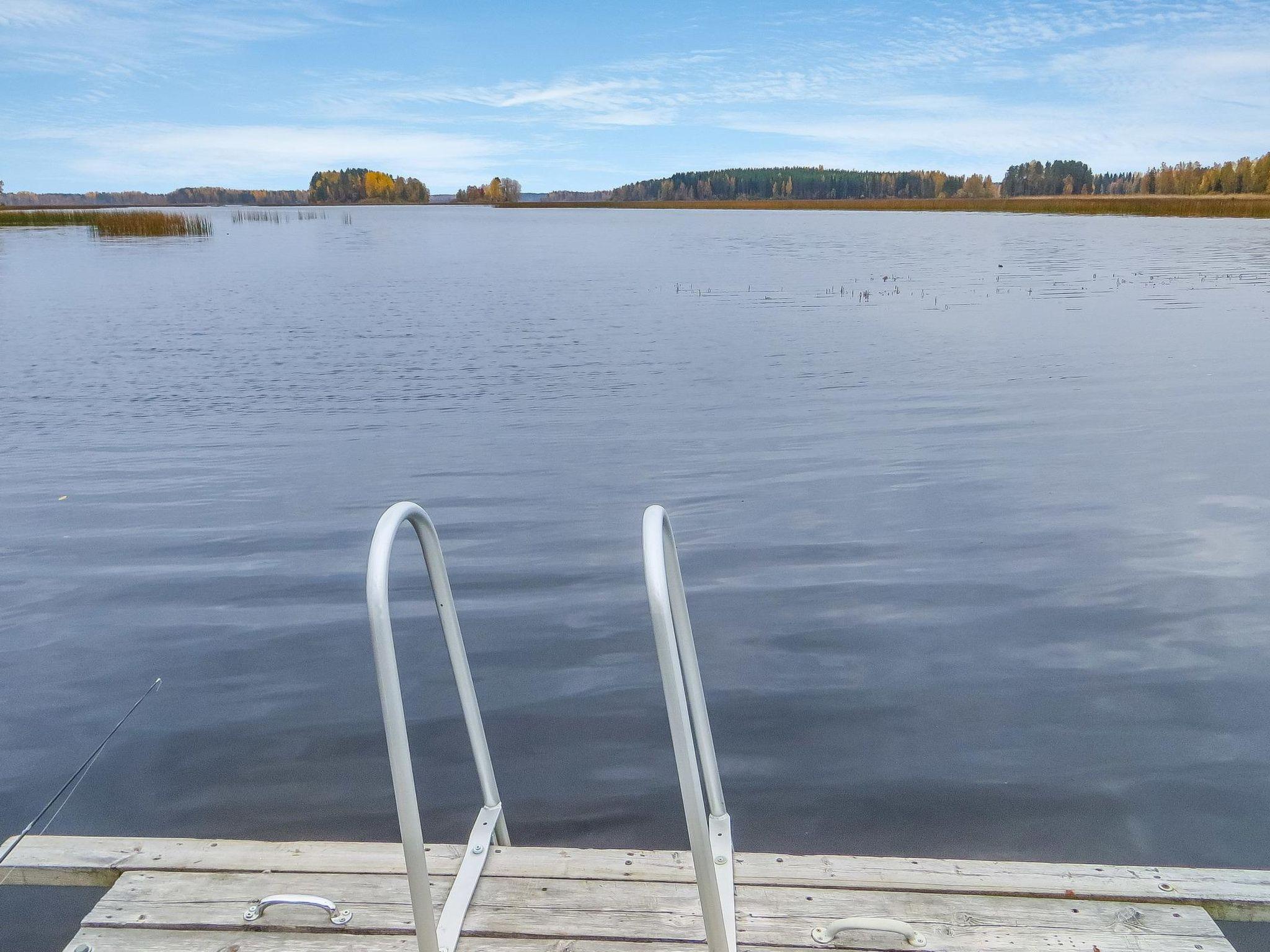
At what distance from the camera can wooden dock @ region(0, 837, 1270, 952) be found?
3479 mm

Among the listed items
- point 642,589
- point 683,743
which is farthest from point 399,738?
point 642,589

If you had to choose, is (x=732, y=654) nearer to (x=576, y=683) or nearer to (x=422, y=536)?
(x=576, y=683)

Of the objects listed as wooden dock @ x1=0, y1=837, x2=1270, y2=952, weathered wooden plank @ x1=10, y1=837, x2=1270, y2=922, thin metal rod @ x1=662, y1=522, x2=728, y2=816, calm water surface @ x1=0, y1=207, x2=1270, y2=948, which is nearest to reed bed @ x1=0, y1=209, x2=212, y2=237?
calm water surface @ x1=0, y1=207, x2=1270, y2=948

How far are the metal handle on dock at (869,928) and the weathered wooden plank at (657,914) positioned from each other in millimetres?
46

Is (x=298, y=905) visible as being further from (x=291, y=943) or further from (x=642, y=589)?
(x=642, y=589)

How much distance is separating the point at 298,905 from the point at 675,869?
54.7 inches

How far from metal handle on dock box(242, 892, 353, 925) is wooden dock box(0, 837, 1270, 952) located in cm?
3

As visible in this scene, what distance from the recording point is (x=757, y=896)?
3.69m

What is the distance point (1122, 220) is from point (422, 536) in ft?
404

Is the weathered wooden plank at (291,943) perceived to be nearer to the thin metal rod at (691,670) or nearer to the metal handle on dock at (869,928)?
the metal handle on dock at (869,928)

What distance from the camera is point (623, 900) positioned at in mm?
3668

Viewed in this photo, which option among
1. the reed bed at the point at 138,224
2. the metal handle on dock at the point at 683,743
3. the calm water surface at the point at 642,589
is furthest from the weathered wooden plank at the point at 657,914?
the reed bed at the point at 138,224

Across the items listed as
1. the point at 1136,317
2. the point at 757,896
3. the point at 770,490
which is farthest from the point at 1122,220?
the point at 757,896

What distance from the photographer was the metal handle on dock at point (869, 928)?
337 centimetres
